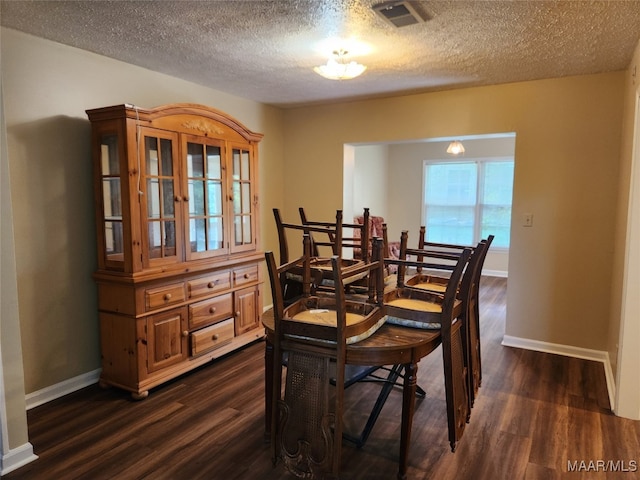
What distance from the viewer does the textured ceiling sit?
7.29 ft

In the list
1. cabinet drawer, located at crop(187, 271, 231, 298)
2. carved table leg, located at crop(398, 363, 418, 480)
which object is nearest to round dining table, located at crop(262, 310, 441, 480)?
carved table leg, located at crop(398, 363, 418, 480)

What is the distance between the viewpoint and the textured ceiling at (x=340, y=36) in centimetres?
222

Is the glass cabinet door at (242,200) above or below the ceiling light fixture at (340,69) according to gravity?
below

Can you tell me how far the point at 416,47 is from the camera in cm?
279

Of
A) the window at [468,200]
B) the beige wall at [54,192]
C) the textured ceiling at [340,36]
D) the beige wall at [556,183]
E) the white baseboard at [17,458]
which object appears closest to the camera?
the white baseboard at [17,458]

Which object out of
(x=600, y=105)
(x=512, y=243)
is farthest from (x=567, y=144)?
(x=512, y=243)

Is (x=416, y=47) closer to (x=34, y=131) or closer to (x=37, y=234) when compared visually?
(x=34, y=131)

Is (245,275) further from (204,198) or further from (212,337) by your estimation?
(204,198)

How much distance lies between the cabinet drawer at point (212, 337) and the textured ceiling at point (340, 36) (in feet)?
6.73

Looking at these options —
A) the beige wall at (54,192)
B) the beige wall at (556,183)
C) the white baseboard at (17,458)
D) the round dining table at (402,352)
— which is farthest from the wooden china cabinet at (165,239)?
the beige wall at (556,183)

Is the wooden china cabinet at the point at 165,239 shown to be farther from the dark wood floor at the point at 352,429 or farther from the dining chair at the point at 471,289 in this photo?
the dining chair at the point at 471,289

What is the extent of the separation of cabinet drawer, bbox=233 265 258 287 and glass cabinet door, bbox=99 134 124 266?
100 centimetres

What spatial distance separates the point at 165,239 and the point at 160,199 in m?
0.29

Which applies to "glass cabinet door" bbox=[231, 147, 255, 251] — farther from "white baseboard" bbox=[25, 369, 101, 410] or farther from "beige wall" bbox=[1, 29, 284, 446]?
"white baseboard" bbox=[25, 369, 101, 410]
